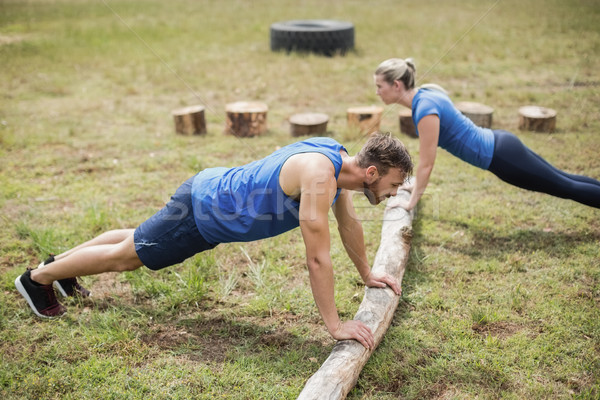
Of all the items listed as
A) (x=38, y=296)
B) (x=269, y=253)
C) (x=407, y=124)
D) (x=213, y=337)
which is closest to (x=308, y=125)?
(x=407, y=124)

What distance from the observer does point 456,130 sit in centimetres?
441

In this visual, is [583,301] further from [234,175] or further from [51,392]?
[51,392]

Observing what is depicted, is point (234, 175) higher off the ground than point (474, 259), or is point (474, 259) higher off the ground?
point (234, 175)

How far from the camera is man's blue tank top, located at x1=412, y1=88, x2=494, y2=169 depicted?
4.30m

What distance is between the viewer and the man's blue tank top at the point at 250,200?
2.84m

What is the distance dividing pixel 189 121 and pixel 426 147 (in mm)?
3891

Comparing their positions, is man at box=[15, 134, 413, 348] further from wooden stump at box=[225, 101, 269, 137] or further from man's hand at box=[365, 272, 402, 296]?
wooden stump at box=[225, 101, 269, 137]

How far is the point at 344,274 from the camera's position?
3.99 m

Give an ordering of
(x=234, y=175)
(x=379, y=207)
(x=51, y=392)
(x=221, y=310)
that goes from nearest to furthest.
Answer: (x=51, y=392) < (x=234, y=175) < (x=221, y=310) < (x=379, y=207)

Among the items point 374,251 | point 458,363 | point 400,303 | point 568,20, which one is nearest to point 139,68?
point 374,251

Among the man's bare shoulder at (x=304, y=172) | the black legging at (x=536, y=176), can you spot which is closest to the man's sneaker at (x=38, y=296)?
the man's bare shoulder at (x=304, y=172)

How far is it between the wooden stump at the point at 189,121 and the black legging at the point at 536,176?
14.0ft

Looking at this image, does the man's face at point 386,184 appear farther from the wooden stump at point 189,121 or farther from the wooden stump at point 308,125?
the wooden stump at point 189,121

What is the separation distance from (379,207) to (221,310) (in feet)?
7.35
